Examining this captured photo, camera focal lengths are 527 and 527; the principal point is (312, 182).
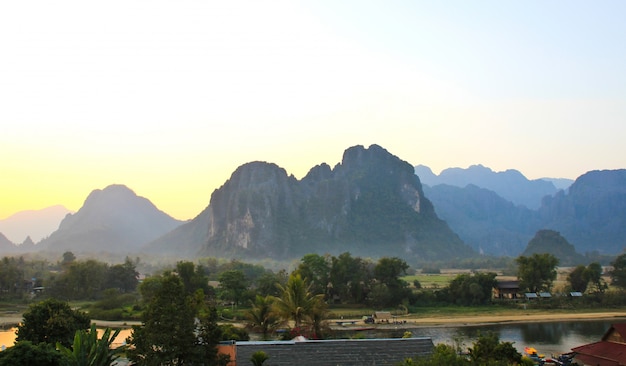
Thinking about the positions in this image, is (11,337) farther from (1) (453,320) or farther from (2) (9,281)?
(1) (453,320)

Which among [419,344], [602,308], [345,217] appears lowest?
[602,308]

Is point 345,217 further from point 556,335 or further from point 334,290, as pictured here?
point 556,335

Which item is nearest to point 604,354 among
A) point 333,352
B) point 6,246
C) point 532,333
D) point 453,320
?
point 333,352

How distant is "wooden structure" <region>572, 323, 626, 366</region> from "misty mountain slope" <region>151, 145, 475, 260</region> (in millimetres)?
109134

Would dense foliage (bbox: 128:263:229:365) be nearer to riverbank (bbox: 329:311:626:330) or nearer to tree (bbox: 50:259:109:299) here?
riverbank (bbox: 329:311:626:330)

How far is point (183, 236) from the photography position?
589 feet

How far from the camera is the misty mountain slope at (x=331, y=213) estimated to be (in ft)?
430

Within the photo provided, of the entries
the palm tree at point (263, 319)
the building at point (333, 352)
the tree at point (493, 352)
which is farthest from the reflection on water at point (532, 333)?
the building at point (333, 352)

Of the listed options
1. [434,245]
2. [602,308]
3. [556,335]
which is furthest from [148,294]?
[434,245]

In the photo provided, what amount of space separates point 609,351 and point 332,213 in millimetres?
121113

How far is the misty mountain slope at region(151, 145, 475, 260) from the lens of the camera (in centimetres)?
13100

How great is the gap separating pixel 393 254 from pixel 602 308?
8917cm

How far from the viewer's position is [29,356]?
11.4m

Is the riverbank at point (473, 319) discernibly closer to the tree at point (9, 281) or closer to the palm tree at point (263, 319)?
the palm tree at point (263, 319)
